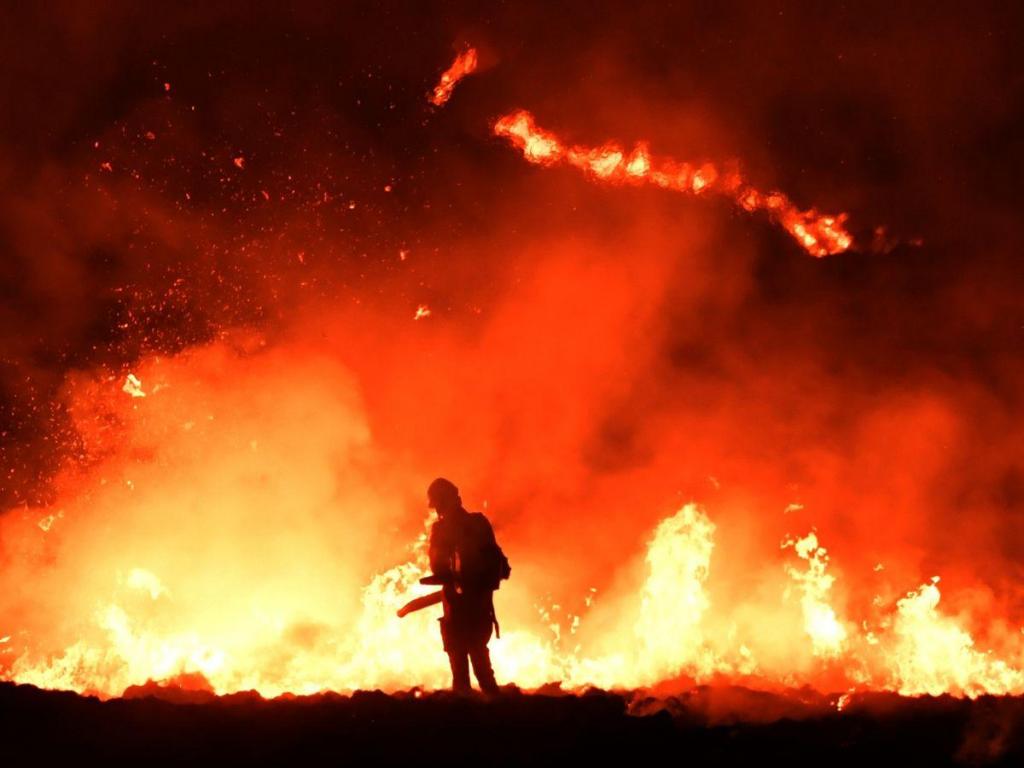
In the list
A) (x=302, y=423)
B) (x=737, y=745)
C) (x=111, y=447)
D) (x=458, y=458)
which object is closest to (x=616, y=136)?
(x=458, y=458)

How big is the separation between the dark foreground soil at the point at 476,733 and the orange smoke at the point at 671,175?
29.9 ft

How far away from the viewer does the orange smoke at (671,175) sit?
14102mm

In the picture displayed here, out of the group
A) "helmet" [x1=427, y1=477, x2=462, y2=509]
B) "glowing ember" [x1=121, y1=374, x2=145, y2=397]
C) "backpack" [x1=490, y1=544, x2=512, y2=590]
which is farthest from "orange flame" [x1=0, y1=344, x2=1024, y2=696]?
"helmet" [x1=427, y1=477, x2=462, y2=509]

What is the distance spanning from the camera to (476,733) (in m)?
5.72

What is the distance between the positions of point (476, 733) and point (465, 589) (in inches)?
68.5

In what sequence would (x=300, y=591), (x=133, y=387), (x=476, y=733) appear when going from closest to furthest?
(x=476, y=733) < (x=300, y=591) < (x=133, y=387)

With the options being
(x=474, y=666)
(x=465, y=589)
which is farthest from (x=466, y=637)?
(x=465, y=589)

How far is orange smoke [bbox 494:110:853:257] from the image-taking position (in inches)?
555

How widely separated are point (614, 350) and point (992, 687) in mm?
6586

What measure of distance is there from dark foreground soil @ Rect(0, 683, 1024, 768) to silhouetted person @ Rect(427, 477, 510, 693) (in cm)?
101

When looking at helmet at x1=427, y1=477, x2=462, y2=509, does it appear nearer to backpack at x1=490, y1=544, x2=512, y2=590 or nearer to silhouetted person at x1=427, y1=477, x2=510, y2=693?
silhouetted person at x1=427, y1=477, x2=510, y2=693

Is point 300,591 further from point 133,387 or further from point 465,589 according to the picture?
point 465,589

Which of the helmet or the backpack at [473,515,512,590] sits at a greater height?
the helmet

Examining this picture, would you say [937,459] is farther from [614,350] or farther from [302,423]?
[302,423]
